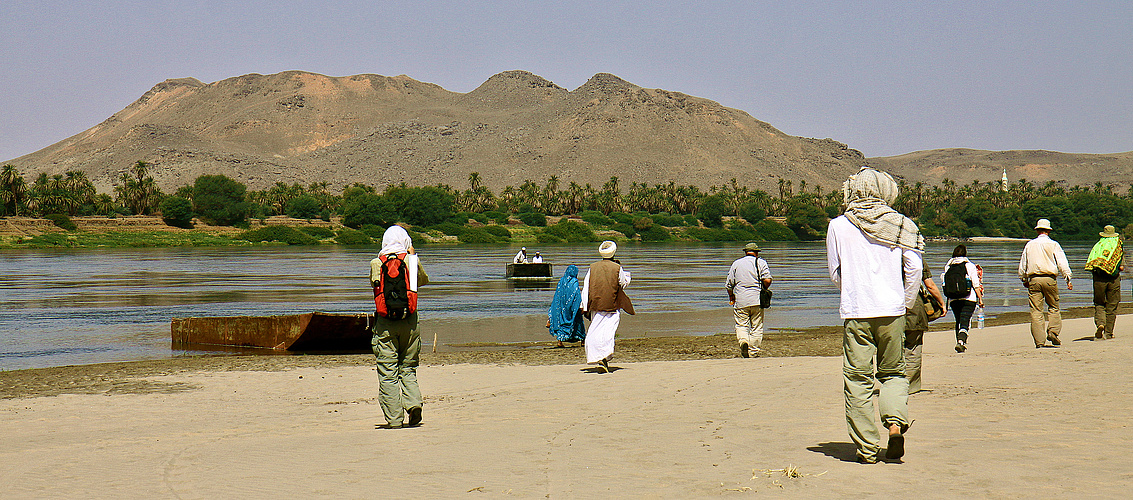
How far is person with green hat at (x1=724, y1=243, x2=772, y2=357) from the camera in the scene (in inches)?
572

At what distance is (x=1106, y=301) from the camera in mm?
14570

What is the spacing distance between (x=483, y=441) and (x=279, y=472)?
1.76 m

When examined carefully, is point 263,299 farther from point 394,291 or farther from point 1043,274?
point 394,291

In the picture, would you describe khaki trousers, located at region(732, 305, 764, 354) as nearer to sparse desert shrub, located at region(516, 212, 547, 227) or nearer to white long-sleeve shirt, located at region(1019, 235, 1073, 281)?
white long-sleeve shirt, located at region(1019, 235, 1073, 281)

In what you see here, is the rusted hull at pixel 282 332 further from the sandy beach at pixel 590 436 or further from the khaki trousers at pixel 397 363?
the khaki trousers at pixel 397 363

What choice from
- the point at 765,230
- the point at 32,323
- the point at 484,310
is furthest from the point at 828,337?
the point at 765,230

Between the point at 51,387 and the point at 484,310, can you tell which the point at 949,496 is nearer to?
the point at 51,387

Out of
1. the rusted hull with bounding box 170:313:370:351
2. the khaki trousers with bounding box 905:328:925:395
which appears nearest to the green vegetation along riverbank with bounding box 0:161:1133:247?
the rusted hull with bounding box 170:313:370:351

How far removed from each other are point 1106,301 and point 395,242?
453 inches

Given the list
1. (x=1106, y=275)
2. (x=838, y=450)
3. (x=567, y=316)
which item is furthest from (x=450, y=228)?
(x=838, y=450)

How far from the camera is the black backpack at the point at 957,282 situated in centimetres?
1448

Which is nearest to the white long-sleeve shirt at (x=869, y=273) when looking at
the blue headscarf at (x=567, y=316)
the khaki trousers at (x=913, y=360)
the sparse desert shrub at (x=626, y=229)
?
the khaki trousers at (x=913, y=360)

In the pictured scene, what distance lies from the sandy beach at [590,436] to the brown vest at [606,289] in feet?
3.04

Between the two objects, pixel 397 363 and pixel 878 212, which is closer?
pixel 878 212
